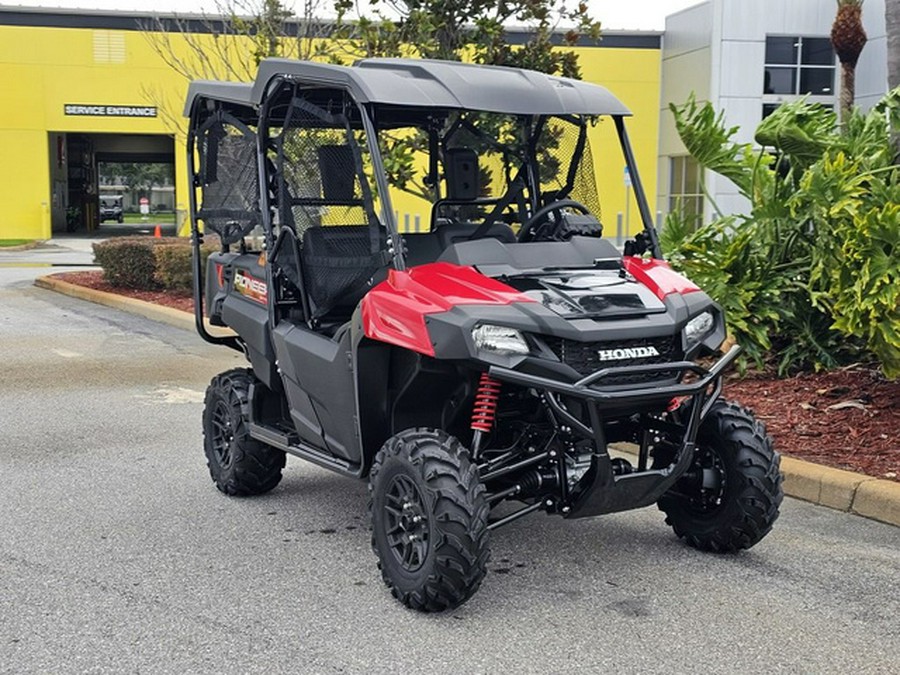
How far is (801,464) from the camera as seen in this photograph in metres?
6.56

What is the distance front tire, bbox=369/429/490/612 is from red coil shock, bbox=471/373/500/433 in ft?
0.47

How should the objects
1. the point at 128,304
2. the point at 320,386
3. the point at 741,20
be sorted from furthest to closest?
the point at 741,20 → the point at 128,304 → the point at 320,386

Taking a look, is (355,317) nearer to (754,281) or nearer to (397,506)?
(397,506)

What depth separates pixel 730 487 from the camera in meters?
5.21

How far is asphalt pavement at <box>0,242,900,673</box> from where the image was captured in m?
4.22

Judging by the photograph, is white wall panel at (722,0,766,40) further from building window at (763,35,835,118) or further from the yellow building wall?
the yellow building wall

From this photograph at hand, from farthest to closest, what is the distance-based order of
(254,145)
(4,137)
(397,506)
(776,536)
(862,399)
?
1. (4,137)
2. (862,399)
3. (254,145)
4. (776,536)
5. (397,506)

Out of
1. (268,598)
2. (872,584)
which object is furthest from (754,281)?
(268,598)

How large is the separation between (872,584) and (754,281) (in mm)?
3784

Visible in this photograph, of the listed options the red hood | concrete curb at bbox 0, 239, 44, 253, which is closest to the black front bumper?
the red hood

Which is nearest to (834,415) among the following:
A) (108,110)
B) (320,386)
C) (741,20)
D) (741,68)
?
(320,386)

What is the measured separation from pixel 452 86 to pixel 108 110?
122ft

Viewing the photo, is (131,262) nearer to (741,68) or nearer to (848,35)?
(848,35)

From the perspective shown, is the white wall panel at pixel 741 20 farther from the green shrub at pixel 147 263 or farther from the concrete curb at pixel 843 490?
the concrete curb at pixel 843 490
